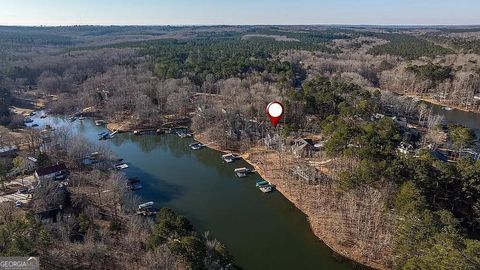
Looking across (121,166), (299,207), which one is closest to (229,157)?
(121,166)

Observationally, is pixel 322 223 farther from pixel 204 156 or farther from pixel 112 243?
pixel 204 156

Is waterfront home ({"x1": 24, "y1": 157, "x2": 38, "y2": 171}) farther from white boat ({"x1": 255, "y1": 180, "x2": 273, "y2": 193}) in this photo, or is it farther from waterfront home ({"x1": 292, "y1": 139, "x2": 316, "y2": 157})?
waterfront home ({"x1": 292, "y1": 139, "x2": 316, "y2": 157})

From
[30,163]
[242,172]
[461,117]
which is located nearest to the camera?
[30,163]

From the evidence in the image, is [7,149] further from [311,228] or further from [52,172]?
[311,228]

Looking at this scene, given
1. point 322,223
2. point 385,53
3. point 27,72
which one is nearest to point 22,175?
point 322,223

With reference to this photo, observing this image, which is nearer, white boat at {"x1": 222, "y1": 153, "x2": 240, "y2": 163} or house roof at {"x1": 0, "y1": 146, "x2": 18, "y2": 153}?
house roof at {"x1": 0, "y1": 146, "x2": 18, "y2": 153}

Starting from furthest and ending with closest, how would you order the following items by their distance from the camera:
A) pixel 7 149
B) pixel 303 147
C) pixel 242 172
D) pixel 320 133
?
pixel 320 133
pixel 303 147
pixel 7 149
pixel 242 172

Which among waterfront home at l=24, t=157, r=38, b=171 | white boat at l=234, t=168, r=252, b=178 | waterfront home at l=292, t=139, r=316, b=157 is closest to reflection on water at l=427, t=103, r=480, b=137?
waterfront home at l=292, t=139, r=316, b=157
